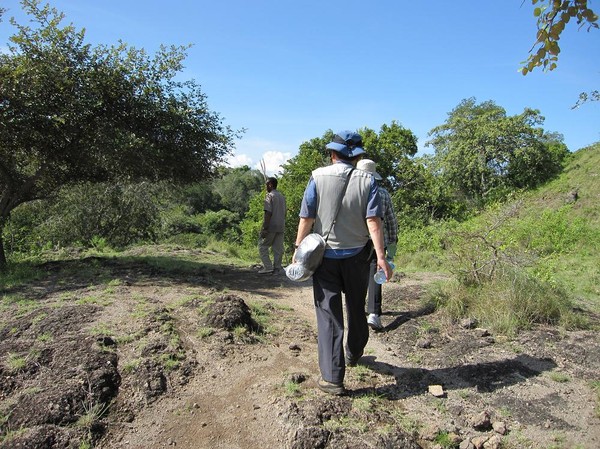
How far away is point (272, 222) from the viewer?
313 inches

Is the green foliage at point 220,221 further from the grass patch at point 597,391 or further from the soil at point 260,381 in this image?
the grass patch at point 597,391

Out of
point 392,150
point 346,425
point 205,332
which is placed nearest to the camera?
point 346,425

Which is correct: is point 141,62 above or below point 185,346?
above

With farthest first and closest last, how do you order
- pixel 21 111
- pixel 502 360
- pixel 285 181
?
pixel 285 181 → pixel 21 111 → pixel 502 360

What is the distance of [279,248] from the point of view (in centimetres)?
823

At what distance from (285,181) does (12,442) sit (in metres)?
14.4

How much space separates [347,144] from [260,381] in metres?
2.04

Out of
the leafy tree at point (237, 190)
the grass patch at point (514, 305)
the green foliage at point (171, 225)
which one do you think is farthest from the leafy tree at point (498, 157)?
the leafy tree at point (237, 190)

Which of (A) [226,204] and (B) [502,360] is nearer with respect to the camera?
(B) [502,360]

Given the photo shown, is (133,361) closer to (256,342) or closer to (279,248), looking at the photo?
(256,342)

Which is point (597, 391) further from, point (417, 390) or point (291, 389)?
point (291, 389)

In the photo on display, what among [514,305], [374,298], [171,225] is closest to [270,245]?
[374,298]

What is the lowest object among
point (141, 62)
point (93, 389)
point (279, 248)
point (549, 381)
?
point (549, 381)

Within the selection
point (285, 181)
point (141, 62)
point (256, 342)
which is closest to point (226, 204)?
point (285, 181)
